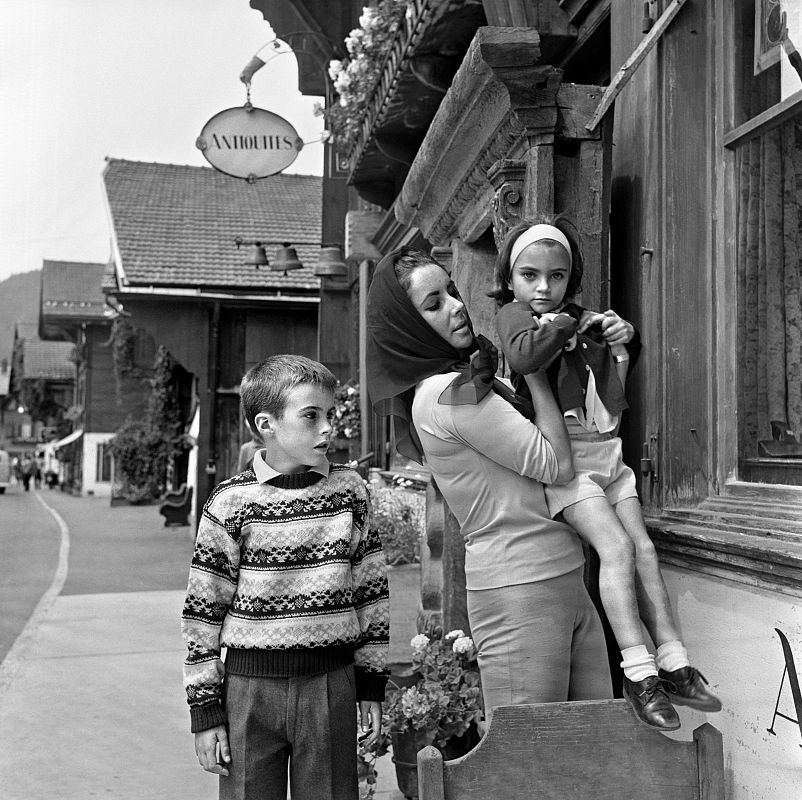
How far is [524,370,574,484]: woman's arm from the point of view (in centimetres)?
235

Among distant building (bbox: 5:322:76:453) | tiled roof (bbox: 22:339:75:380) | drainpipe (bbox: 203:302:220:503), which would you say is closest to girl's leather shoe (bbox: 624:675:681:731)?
drainpipe (bbox: 203:302:220:503)

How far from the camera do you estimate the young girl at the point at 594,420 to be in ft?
7.27

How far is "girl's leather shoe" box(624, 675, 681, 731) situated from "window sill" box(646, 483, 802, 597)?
1.83 ft

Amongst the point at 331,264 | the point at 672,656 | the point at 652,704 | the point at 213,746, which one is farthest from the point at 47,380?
the point at 652,704

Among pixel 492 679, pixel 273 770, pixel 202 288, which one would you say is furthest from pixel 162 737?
pixel 202 288

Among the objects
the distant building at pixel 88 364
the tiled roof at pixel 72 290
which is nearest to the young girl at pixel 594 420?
the distant building at pixel 88 364

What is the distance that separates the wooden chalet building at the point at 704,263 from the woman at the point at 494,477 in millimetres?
511

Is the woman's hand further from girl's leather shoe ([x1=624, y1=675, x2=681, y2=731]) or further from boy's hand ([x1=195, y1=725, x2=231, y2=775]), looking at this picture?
boy's hand ([x1=195, y1=725, x2=231, y2=775])

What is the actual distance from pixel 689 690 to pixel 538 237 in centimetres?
108

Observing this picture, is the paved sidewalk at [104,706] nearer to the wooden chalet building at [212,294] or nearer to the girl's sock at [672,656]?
the girl's sock at [672,656]

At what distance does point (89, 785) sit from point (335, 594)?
2529mm

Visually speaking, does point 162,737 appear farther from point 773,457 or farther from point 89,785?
point 773,457

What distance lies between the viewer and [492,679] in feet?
7.85

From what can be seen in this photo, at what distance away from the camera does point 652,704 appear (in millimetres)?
2066
